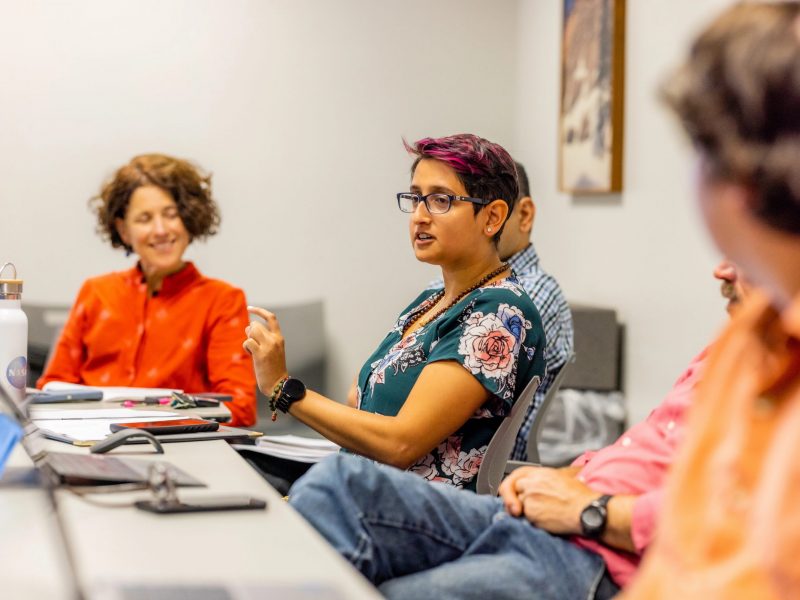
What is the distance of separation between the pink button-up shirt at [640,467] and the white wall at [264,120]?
10.7ft

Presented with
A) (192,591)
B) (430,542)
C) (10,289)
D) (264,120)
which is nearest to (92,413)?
(10,289)

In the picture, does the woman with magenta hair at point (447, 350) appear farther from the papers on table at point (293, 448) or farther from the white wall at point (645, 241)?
the white wall at point (645, 241)

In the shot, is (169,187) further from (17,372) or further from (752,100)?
(752,100)

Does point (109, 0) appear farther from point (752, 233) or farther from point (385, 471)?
point (752, 233)

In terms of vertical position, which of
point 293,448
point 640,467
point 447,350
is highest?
point 447,350

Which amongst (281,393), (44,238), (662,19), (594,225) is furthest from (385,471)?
(44,238)

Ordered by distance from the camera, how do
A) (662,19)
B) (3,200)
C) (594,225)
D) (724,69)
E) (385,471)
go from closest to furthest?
(724,69), (385,471), (662,19), (594,225), (3,200)

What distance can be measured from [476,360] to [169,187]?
1.45 m

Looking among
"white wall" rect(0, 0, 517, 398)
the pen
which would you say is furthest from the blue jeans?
"white wall" rect(0, 0, 517, 398)

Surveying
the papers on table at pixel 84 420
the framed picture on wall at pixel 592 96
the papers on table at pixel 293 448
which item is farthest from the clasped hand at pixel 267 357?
the framed picture on wall at pixel 592 96

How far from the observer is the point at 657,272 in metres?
3.37

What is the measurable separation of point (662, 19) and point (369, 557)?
251 cm

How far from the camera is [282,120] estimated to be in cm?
473

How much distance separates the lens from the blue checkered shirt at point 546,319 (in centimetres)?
269
